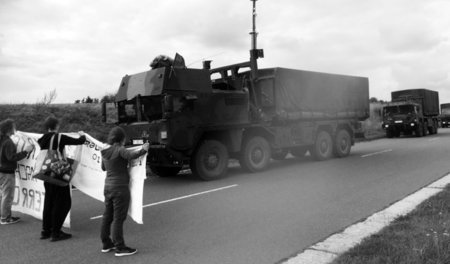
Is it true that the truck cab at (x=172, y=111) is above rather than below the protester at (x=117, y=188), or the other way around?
above

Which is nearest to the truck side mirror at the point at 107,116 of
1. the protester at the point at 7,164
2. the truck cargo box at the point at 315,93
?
the truck cargo box at the point at 315,93

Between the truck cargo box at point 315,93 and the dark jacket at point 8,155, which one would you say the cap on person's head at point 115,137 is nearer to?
the dark jacket at point 8,155

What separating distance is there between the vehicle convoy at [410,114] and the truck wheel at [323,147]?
1637 centimetres

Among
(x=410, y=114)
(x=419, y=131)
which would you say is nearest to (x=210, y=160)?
(x=410, y=114)

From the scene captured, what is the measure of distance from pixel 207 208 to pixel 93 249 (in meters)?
2.48

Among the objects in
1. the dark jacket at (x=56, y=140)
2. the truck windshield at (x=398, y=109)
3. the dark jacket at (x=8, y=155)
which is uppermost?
the truck windshield at (x=398, y=109)

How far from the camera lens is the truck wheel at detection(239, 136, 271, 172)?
452 inches

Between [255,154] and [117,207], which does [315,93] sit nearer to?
[255,154]

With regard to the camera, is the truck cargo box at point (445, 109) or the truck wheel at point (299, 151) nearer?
the truck wheel at point (299, 151)

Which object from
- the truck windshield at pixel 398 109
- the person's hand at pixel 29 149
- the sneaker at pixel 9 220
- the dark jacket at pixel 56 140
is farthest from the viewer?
the truck windshield at pixel 398 109

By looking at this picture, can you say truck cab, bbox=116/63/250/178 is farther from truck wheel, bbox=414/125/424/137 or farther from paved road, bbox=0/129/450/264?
truck wheel, bbox=414/125/424/137

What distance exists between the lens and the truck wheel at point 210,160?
33.5 ft

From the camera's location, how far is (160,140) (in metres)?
9.61

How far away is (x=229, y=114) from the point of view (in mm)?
10953
